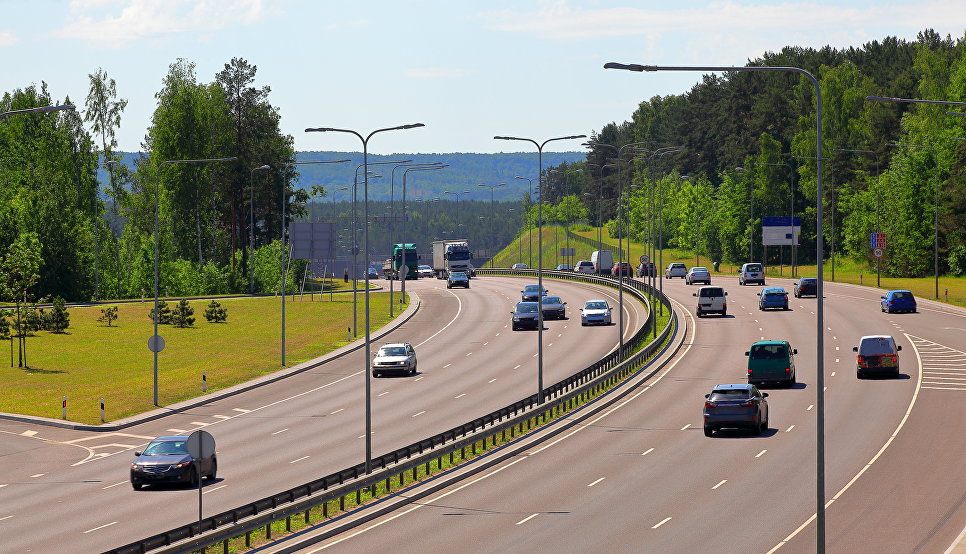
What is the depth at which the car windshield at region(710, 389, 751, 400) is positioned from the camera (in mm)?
42625

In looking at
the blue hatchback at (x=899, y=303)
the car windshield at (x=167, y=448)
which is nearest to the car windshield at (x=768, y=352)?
the car windshield at (x=167, y=448)

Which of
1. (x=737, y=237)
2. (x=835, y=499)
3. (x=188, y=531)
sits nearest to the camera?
(x=188, y=531)

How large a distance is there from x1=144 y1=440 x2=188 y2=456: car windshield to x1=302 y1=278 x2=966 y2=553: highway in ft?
26.8

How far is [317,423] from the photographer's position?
51.1 metres

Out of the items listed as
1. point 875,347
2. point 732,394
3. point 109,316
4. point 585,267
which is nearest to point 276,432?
point 732,394

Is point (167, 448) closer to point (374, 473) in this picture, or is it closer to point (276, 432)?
point (374, 473)

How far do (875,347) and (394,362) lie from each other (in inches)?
916

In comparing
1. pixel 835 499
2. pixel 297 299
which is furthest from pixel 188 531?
pixel 297 299

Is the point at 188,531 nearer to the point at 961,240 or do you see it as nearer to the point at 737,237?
the point at 961,240

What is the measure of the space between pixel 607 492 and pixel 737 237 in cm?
13586

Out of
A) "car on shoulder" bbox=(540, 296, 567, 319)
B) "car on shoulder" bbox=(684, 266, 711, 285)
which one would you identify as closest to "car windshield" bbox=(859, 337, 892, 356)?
"car on shoulder" bbox=(540, 296, 567, 319)

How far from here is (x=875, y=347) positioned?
56062 millimetres

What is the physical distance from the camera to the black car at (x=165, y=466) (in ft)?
121

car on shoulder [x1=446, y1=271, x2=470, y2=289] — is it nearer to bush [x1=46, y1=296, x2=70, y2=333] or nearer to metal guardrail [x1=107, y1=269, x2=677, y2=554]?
bush [x1=46, y1=296, x2=70, y2=333]
